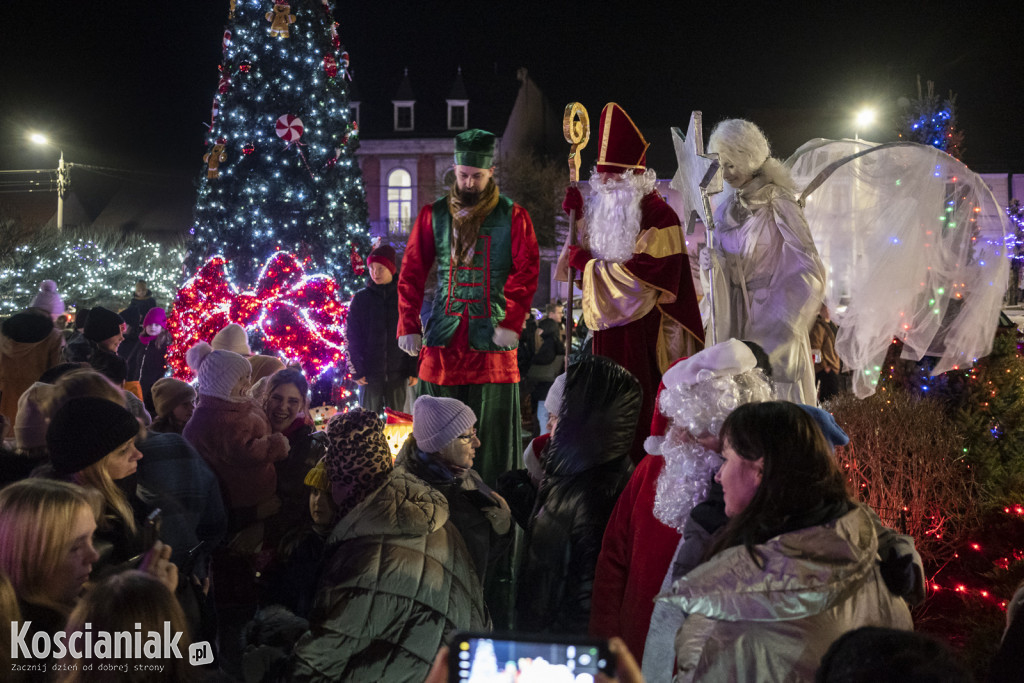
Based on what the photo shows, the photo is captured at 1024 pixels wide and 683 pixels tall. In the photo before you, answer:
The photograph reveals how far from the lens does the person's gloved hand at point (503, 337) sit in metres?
6.05

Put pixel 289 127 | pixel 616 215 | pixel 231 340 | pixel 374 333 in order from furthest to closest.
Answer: pixel 289 127
pixel 374 333
pixel 231 340
pixel 616 215

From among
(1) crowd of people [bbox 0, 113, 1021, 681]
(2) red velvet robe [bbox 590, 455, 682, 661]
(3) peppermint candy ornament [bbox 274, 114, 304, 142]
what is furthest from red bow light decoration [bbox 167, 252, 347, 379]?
(2) red velvet robe [bbox 590, 455, 682, 661]

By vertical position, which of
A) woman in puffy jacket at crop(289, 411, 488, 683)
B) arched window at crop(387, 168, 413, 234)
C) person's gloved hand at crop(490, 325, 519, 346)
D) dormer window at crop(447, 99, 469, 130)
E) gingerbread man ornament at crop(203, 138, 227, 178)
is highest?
dormer window at crop(447, 99, 469, 130)

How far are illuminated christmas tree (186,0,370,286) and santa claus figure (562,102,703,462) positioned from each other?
700 cm

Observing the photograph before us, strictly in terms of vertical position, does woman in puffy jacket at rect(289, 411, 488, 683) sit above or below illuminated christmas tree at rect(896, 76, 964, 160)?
below

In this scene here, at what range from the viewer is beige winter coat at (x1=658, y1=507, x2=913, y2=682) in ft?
7.09

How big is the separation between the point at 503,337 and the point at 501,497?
86.1 inches

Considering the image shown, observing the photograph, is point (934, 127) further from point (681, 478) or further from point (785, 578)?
point (785, 578)

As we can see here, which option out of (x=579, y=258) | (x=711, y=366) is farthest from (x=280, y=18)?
(x=711, y=366)

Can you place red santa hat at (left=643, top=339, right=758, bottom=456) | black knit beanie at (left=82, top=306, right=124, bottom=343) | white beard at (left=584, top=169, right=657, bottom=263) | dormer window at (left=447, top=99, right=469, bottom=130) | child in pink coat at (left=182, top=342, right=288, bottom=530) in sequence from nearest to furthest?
red santa hat at (left=643, top=339, right=758, bottom=456)
child in pink coat at (left=182, top=342, right=288, bottom=530)
white beard at (left=584, top=169, right=657, bottom=263)
black knit beanie at (left=82, top=306, right=124, bottom=343)
dormer window at (left=447, top=99, right=469, bottom=130)

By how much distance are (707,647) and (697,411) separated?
969mm

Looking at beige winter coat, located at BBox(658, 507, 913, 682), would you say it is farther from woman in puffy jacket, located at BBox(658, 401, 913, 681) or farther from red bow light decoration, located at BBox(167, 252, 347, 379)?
red bow light decoration, located at BBox(167, 252, 347, 379)

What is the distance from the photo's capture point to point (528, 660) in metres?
1.48

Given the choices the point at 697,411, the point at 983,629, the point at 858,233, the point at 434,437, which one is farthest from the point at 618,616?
the point at 858,233
